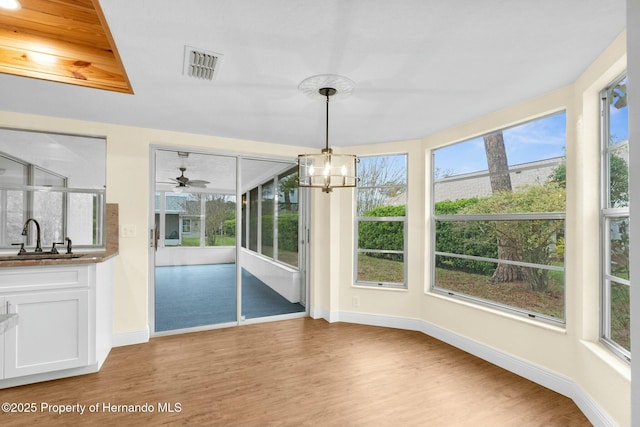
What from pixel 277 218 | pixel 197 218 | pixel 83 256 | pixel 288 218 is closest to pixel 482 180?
pixel 288 218

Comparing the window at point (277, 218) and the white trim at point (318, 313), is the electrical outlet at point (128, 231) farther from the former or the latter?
the white trim at point (318, 313)

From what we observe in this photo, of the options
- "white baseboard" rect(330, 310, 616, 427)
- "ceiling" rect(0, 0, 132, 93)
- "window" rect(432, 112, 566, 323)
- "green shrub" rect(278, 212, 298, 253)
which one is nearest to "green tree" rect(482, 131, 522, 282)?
"window" rect(432, 112, 566, 323)

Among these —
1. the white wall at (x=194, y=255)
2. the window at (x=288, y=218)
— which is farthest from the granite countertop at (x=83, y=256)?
the window at (x=288, y=218)

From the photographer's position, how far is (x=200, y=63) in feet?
7.03

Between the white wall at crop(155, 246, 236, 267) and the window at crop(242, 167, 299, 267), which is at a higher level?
the window at crop(242, 167, 299, 267)

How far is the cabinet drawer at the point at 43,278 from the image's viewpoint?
8.56 feet

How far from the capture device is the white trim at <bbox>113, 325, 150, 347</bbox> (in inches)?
137

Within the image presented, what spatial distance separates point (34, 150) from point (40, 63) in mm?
1332

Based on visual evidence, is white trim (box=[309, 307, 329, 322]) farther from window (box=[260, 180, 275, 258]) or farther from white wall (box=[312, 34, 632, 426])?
window (box=[260, 180, 275, 258])

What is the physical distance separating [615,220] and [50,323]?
4.47 m

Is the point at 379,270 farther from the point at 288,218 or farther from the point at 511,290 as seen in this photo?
the point at 511,290

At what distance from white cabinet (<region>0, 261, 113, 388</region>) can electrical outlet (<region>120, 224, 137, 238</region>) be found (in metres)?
0.71

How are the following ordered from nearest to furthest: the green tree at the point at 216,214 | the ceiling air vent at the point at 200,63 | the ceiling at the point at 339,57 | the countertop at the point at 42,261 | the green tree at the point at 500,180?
the ceiling at the point at 339,57 < the ceiling air vent at the point at 200,63 < the countertop at the point at 42,261 < the green tree at the point at 500,180 < the green tree at the point at 216,214

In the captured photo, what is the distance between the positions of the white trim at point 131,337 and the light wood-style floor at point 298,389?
95 millimetres
